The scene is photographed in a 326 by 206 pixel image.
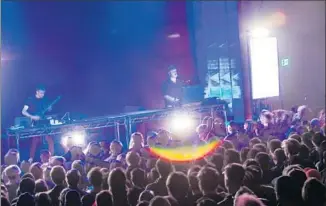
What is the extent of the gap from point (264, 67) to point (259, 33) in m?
1.27

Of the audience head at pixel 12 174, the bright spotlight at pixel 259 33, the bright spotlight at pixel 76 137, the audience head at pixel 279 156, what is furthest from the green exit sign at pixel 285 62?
the audience head at pixel 12 174

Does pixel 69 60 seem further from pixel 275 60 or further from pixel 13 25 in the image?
pixel 275 60

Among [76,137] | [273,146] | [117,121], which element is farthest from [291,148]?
[76,137]

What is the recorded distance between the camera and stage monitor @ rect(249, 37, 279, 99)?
12.0m

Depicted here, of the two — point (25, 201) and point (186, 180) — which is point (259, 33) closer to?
point (186, 180)

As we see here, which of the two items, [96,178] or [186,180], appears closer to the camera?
[186,180]

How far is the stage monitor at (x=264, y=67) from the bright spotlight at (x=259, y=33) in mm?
348

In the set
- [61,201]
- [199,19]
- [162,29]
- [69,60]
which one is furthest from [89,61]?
[61,201]

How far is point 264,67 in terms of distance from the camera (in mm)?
12320

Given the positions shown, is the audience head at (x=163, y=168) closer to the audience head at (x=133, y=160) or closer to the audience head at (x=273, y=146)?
the audience head at (x=133, y=160)

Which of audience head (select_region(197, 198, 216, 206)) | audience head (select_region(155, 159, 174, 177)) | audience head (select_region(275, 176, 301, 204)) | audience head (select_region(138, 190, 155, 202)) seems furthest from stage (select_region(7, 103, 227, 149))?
audience head (select_region(275, 176, 301, 204))

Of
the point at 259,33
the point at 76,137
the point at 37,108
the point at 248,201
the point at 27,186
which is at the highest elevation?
the point at 259,33

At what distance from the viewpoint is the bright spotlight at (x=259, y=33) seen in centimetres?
Answer: 1271

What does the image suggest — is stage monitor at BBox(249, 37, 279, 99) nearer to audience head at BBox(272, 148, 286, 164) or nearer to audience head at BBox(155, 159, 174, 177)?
audience head at BBox(272, 148, 286, 164)
